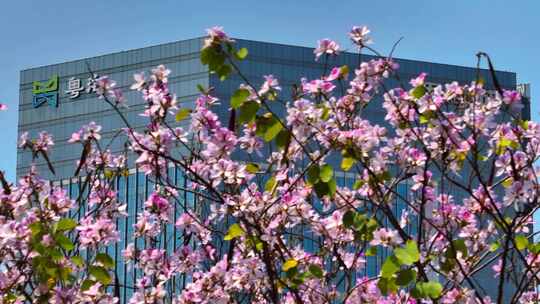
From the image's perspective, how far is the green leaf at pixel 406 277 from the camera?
14.1ft

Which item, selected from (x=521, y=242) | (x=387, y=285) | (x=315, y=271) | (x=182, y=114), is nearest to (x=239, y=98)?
(x=182, y=114)

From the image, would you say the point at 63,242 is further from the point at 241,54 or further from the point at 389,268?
the point at 389,268

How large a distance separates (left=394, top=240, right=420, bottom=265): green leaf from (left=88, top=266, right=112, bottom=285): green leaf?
1.23m

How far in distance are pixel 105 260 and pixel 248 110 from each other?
902 millimetres

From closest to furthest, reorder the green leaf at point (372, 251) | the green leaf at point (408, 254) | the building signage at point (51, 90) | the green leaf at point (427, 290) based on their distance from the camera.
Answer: the green leaf at point (408, 254) → the green leaf at point (427, 290) → the green leaf at point (372, 251) → the building signage at point (51, 90)

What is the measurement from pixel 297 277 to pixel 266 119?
2.29 ft

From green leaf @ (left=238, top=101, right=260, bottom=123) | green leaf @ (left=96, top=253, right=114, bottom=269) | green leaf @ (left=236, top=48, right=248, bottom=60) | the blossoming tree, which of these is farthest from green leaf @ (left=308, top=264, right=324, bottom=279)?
green leaf @ (left=236, top=48, right=248, bottom=60)

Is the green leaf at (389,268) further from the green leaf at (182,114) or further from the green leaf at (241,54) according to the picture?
the green leaf at (182,114)

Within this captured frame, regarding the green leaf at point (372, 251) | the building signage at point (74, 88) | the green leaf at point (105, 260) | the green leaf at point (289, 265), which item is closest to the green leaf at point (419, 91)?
the green leaf at point (372, 251)

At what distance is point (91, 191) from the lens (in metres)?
6.44

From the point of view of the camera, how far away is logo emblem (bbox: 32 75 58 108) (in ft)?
244

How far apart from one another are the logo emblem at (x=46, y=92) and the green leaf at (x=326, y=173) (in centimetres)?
7078

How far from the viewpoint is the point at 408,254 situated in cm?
430

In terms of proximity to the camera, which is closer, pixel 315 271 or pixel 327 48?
pixel 315 271
